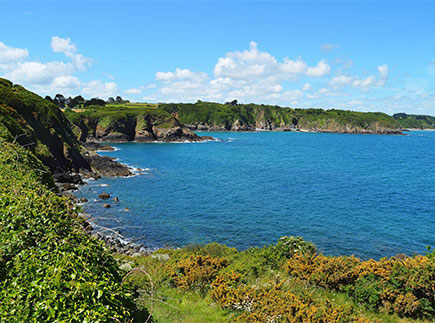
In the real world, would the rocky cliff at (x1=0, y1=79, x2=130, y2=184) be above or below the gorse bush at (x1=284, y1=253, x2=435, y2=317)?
above

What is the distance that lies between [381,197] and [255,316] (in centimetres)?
4568

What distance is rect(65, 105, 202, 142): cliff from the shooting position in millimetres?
140500

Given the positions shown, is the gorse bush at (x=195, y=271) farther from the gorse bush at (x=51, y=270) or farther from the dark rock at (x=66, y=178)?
the dark rock at (x=66, y=178)

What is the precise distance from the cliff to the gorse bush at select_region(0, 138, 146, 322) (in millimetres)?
139250

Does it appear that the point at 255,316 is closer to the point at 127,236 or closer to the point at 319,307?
the point at 319,307

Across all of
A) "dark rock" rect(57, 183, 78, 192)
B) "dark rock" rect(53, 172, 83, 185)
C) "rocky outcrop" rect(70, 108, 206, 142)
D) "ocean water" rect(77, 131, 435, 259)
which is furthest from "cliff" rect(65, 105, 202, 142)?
"dark rock" rect(57, 183, 78, 192)

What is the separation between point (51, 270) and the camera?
267 inches

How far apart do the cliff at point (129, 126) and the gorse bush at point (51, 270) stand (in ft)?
457

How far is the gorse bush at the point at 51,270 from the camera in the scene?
6438 mm

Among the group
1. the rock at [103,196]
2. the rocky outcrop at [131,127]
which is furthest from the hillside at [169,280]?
the rocky outcrop at [131,127]

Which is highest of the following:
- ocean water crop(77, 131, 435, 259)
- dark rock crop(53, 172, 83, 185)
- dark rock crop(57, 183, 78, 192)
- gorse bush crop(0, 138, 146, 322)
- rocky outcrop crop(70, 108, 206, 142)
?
rocky outcrop crop(70, 108, 206, 142)

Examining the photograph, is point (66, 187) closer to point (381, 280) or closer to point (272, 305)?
point (272, 305)

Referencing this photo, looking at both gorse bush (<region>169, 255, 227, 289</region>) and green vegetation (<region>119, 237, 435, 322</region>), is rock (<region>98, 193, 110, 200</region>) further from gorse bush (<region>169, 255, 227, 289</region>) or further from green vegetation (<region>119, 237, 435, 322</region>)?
gorse bush (<region>169, 255, 227, 289</region>)

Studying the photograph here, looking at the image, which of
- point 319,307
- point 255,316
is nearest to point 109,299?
point 255,316
